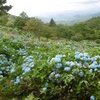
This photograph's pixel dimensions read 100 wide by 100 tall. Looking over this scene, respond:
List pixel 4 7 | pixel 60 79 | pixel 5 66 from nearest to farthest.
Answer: pixel 60 79 < pixel 5 66 < pixel 4 7

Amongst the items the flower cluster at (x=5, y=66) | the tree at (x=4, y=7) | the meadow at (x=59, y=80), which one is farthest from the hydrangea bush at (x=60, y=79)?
the tree at (x=4, y=7)

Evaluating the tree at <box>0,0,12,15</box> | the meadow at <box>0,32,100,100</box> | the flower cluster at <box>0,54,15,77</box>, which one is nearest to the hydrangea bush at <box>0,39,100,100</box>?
the meadow at <box>0,32,100,100</box>

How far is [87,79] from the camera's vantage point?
17.1 feet

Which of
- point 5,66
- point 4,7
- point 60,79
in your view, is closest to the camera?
point 60,79

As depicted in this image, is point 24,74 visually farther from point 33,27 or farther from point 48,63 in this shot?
point 33,27

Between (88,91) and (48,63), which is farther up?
(48,63)

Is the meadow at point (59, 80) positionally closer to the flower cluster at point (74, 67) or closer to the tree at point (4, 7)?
the flower cluster at point (74, 67)

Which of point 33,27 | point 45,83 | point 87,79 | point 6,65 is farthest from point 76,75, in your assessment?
point 33,27

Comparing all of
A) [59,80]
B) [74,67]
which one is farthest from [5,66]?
[74,67]

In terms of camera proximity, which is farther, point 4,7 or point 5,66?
point 4,7

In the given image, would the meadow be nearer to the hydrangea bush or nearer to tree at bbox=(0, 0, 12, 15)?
the hydrangea bush

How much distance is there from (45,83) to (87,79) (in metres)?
0.73

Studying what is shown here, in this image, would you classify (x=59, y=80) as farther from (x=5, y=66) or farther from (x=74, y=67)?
(x=5, y=66)

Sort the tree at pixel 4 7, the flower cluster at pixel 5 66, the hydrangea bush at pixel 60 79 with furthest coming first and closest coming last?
the tree at pixel 4 7 < the flower cluster at pixel 5 66 < the hydrangea bush at pixel 60 79
